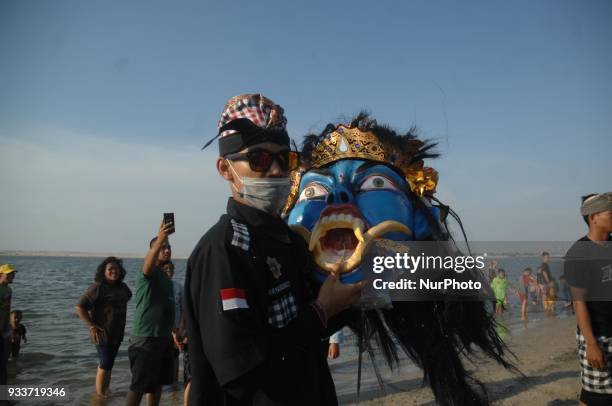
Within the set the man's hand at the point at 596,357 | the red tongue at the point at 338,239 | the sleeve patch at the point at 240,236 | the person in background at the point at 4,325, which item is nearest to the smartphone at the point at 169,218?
the red tongue at the point at 338,239

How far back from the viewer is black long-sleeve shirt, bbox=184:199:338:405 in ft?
4.82

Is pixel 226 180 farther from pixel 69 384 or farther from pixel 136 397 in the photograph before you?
pixel 69 384

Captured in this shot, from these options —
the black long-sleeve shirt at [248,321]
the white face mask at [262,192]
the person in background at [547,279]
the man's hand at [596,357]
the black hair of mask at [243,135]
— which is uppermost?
the black hair of mask at [243,135]

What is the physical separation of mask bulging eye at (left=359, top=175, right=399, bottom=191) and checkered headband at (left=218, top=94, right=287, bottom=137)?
4.25 feet

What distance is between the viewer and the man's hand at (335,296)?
172cm

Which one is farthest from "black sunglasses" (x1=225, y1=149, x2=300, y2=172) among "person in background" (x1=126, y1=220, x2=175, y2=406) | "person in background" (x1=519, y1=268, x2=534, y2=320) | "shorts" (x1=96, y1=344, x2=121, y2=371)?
"person in background" (x1=519, y1=268, x2=534, y2=320)

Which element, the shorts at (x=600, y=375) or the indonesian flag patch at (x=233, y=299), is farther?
the shorts at (x=600, y=375)

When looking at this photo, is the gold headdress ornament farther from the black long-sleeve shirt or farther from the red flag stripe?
the red flag stripe

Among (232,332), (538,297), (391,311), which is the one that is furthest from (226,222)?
(538,297)

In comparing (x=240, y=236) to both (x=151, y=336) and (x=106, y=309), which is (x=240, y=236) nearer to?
(x=151, y=336)

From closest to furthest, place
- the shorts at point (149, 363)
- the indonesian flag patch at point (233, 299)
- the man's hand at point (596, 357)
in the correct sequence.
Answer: the indonesian flag patch at point (233, 299) → the man's hand at point (596, 357) → the shorts at point (149, 363)

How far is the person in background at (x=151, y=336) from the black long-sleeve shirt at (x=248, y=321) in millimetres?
3432

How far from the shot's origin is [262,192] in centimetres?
187

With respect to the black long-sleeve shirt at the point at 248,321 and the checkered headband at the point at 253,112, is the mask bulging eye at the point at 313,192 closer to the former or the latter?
the checkered headband at the point at 253,112
